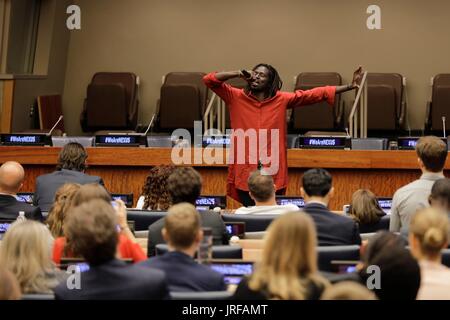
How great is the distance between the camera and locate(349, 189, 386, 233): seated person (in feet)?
18.6

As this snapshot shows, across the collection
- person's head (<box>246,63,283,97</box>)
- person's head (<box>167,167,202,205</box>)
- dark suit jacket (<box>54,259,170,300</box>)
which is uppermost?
person's head (<box>246,63,283,97</box>)

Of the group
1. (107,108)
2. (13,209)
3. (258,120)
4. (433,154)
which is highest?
(107,108)

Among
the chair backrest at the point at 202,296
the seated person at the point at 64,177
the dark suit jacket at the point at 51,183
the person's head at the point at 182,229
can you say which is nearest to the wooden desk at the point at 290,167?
the seated person at the point at 64,177

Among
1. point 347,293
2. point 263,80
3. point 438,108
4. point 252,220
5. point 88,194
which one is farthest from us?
point 438,108

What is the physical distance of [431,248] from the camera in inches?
150

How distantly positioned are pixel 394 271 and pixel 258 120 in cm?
401

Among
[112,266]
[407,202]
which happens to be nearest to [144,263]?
[112,266]

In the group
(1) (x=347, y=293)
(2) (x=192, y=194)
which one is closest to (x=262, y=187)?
(2) (x=192, y=194)

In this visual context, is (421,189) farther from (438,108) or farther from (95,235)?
(438,108)

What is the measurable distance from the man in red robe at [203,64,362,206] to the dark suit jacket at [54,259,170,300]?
384 centimetres

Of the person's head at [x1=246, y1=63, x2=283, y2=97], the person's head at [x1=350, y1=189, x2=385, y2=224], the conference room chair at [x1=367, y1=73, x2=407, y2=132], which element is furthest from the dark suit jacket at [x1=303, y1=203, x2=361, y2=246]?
the conference room chair at [x1=367, y1=73, x2=407, y2=132]

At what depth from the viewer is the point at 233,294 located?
139 inches

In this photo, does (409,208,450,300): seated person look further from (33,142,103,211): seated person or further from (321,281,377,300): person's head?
(33,142,103,211): seated person
